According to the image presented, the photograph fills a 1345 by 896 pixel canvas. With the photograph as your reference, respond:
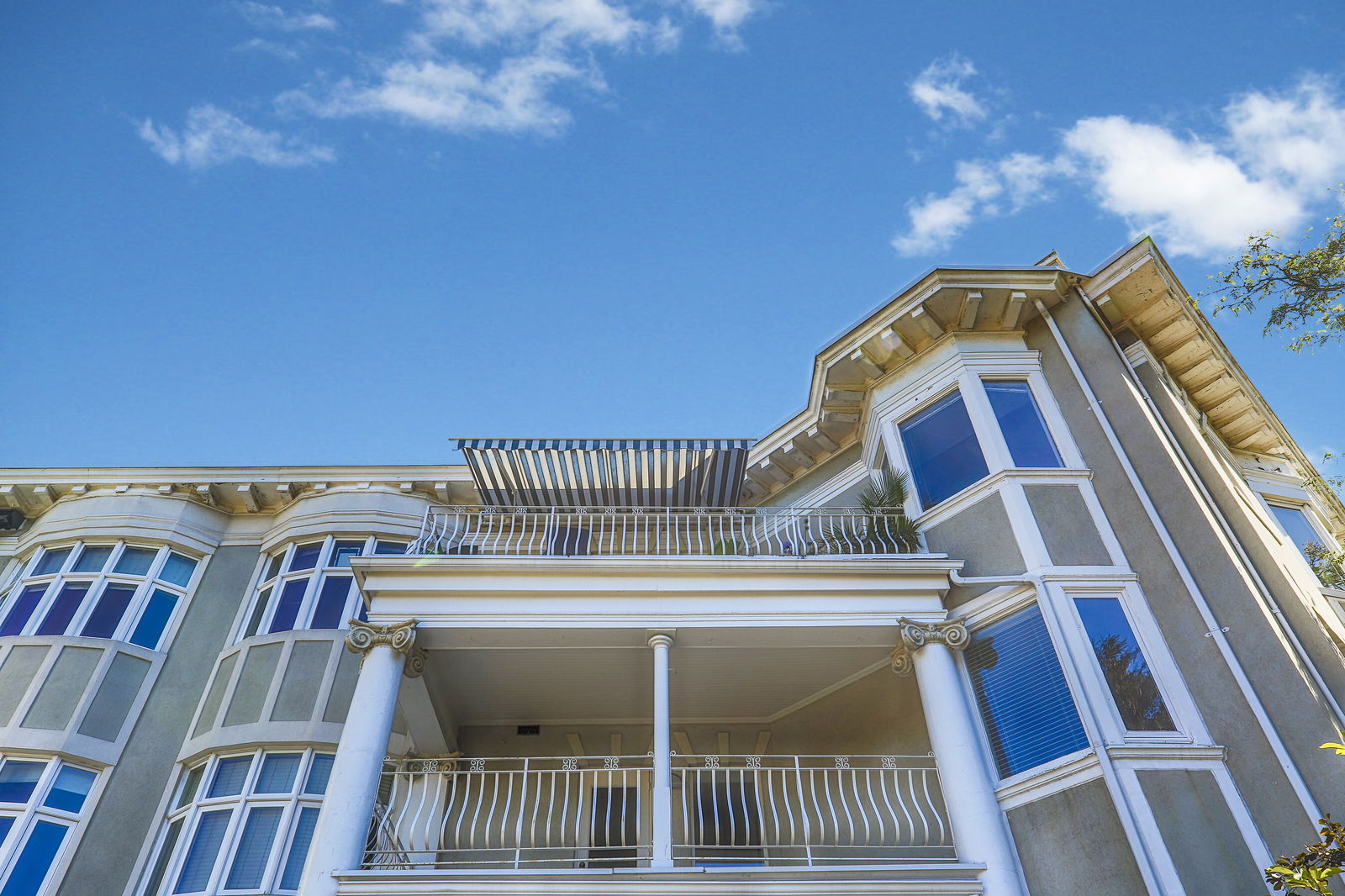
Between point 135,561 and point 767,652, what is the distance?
9954mm

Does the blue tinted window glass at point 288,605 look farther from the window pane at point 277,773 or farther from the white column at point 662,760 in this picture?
the white column at point 662,760

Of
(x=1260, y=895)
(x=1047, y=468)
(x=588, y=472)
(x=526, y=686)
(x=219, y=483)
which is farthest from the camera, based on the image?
(x=219, y=483)

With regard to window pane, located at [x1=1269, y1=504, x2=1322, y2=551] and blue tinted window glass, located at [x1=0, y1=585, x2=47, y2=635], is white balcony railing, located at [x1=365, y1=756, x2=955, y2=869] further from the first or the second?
window pane, located at [x1=1269, y1=504, x2=1322, y2=551]

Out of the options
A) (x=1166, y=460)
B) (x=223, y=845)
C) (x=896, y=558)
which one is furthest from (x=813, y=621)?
(x=223, y=845)

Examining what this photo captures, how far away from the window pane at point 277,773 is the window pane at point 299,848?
422mm

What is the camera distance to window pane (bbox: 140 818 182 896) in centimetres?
1048

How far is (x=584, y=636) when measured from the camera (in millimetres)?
10016

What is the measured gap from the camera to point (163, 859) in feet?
35.4

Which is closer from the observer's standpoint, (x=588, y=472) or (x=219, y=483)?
(x=588, y=472)

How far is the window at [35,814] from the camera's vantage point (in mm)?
10328

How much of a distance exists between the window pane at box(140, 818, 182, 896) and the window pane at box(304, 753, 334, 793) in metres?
1.62

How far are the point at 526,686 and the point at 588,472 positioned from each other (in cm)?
338

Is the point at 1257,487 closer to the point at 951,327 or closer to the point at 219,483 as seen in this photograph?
the point at 951,327

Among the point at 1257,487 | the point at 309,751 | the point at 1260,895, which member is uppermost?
the point at 1257,487
